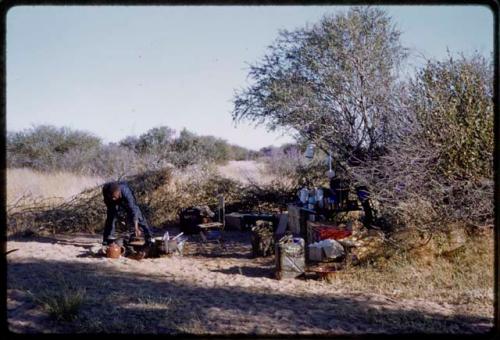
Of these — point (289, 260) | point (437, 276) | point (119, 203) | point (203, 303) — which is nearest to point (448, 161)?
point (437, 276)

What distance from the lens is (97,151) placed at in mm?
19984

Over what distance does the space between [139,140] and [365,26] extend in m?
12.7

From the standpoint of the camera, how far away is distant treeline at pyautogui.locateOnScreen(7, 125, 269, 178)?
15867 millimetres

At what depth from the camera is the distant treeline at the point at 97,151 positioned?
15.9 metres

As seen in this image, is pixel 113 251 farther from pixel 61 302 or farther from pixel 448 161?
pixel 448 161

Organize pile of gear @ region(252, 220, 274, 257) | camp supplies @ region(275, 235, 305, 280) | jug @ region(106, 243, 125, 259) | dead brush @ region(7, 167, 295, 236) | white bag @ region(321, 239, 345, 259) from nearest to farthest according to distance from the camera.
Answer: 1. camp supplies @ region(275, 235, 305, 280)
2. white bag @ region(321, 239, 345, 259)
3. jug @ region(106, 243, 125, 259)
4. pile of gear @ region(252, 220, 274, 257)
5. dead brush @ region(7, 167, 295, 236)

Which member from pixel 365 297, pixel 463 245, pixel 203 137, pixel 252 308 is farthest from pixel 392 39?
pixel 203 137

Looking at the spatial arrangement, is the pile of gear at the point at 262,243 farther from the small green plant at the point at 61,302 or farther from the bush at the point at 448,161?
the small green plant at the point at 61,302

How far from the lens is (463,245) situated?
7801 millimetres

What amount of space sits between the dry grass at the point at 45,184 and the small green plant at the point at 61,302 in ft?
22.7

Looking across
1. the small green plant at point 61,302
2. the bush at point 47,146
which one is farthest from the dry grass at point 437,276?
the bush at point 47,146

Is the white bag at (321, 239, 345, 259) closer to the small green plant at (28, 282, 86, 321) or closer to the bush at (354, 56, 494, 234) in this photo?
the bush at (354, 56, 494, 234)

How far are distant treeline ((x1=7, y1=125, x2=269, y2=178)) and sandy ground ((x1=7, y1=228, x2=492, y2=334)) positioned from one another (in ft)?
22.1

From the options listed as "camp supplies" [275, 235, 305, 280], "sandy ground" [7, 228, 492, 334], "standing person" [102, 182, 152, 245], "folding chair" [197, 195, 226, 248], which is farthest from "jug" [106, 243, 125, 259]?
"camp supplies" [275, 235, 305, 280]
